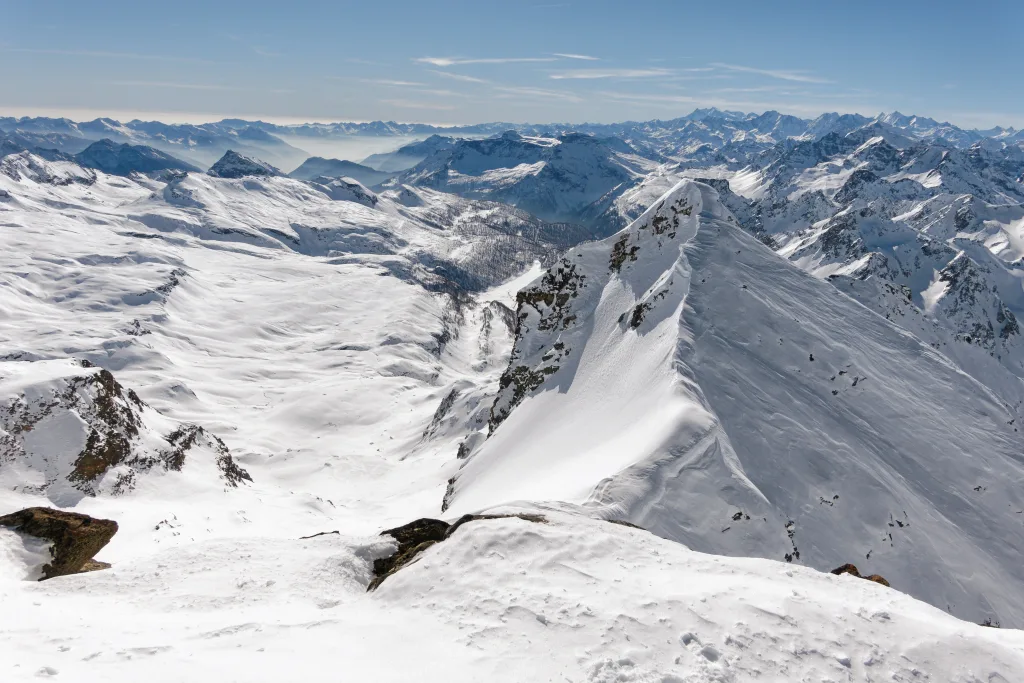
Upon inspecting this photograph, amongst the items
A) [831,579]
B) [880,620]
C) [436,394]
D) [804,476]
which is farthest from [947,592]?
[436,394]

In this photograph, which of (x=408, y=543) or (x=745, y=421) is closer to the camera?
(x=408, y=543)

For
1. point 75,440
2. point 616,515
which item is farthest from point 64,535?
point 75,440

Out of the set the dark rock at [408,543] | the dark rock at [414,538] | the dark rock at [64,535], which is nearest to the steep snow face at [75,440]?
the dark rock at [64,535]

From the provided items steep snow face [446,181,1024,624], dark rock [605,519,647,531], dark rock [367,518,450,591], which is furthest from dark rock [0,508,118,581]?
dark rock [605,519,647,531]

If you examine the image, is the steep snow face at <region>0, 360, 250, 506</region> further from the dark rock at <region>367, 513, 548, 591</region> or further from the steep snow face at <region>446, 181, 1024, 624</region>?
the dark rock at <region>367, 513, 548, 591</region>

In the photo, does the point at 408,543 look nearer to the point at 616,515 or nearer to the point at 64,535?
the point at 616,515

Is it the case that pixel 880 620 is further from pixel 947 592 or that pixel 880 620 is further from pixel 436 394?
pixel 436 394
